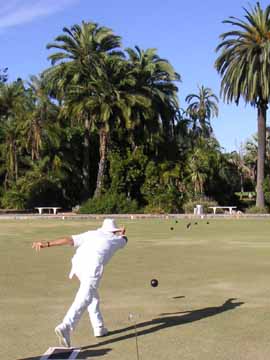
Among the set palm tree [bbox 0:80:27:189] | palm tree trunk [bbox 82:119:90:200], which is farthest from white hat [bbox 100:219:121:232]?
palm tree trunk [bbox 82:119:90:200]

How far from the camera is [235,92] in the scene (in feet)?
132

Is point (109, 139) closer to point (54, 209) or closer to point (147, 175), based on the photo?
point (147, 175)

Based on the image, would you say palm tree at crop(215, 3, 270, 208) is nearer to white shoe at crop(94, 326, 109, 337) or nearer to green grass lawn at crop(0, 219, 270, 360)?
green grass lawn at crop(0, 219, 270, 360)

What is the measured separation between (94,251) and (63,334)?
38.0 inches

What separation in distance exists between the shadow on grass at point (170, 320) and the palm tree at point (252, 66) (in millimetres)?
31782

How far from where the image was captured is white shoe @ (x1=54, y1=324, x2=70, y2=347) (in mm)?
6289

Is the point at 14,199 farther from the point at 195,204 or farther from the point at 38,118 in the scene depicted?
the point at 195,204

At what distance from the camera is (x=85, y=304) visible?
660 cm

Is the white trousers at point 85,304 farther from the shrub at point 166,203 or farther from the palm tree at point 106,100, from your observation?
the palm tree at point 106,100

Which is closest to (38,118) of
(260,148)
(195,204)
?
(195,204)

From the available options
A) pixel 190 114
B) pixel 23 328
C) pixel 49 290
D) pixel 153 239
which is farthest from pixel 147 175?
pixel 23 328

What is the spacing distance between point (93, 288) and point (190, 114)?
48862mm

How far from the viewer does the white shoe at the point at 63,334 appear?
20.6ft

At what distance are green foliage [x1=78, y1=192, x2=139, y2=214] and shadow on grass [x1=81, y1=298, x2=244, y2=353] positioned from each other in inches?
1213
